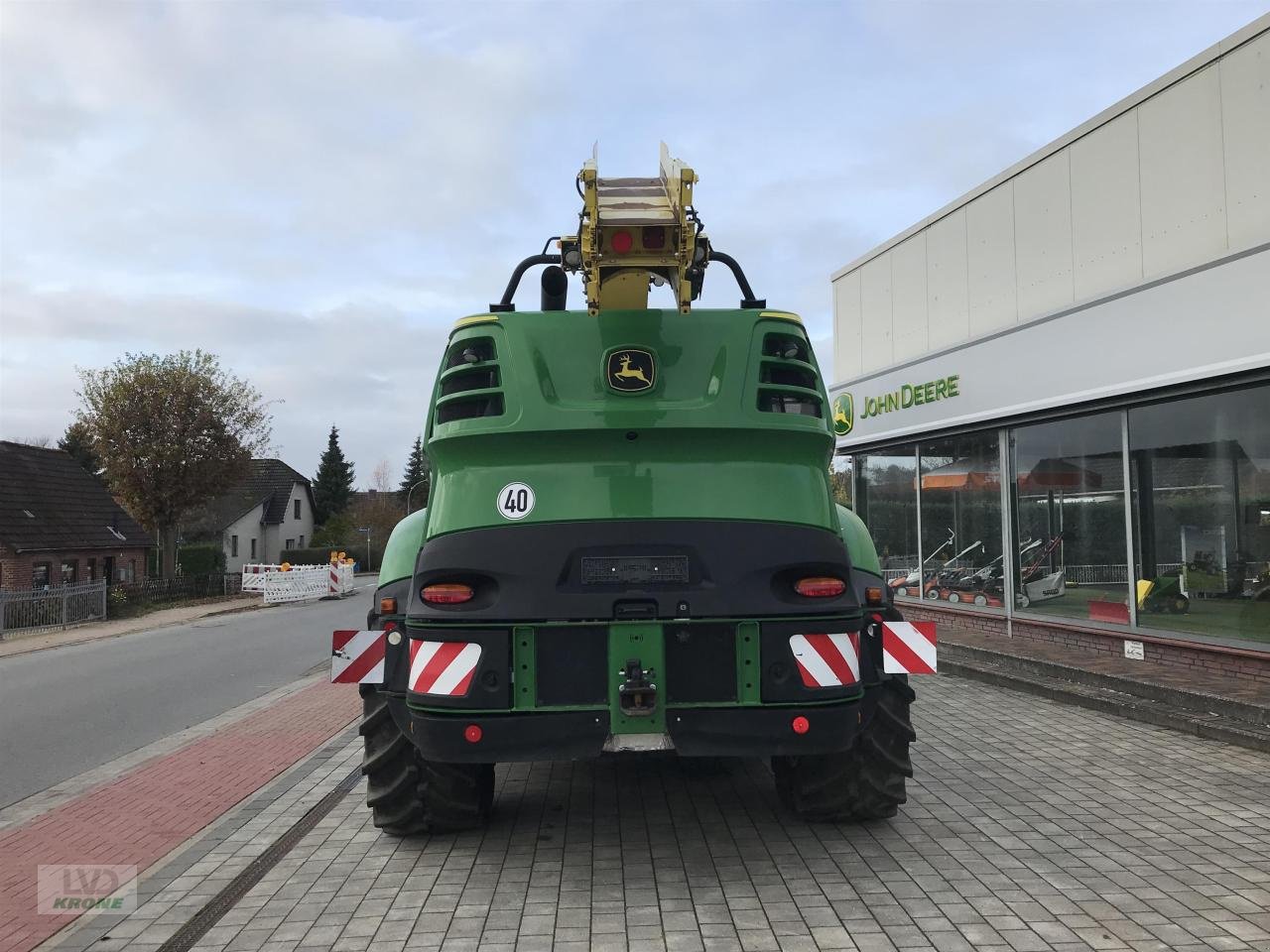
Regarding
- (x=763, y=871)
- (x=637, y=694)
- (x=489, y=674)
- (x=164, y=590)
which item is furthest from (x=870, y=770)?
(x=164, y=590)

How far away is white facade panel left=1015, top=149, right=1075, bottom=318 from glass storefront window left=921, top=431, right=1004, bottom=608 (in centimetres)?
199

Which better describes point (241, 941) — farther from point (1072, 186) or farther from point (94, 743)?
point (1072, 186)

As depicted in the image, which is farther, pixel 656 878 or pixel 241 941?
pixel 656 878

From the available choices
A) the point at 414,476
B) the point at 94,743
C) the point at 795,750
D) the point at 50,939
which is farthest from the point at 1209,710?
the point at 414,476

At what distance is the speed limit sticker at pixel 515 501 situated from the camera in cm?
393

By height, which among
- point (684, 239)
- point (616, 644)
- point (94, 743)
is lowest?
point (94, 743)

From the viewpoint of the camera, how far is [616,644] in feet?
12.4

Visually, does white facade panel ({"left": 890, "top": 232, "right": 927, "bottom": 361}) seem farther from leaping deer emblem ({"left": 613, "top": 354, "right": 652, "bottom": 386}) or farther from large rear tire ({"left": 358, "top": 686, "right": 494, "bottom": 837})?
large rear tire ({"left": 358, "top": 686, "right": 494, "bottom": 837})

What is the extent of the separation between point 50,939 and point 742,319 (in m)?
3.92

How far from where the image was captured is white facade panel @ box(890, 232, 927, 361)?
13.8 metres

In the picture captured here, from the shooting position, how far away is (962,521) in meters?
12.9

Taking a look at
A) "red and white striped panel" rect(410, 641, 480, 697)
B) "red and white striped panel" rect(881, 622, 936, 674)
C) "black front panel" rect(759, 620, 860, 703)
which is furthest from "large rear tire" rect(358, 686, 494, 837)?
"red and white striped panel" rect(881, 622, 936, 674)

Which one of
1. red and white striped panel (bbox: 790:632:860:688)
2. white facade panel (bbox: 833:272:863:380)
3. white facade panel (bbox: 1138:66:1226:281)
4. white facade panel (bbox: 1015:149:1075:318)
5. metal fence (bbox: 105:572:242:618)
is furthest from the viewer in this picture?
metal fence (bbox: 105:572:242:618)

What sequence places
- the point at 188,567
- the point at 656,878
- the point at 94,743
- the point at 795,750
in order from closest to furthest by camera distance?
the point at 795,750 → the point at 656,878 → the point at 94,743 → the point at 188,567
